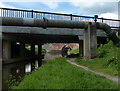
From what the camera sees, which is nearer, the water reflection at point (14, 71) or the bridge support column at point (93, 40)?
the water reflection at point (14, 71)

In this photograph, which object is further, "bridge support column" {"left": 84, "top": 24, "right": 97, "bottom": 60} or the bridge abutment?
the bridge abutment

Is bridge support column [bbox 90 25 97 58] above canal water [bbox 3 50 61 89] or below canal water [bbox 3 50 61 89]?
above

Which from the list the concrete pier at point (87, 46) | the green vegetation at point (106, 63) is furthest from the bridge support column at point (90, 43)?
the green vegetation at point (106, 63)

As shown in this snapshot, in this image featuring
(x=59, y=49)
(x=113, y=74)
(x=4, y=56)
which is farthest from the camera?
(x=59, y=49)

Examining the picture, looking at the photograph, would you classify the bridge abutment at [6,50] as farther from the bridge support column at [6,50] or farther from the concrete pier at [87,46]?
the concrete pier at [87,46]

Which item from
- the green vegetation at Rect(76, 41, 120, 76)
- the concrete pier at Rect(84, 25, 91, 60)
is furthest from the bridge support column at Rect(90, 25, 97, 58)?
the green vegetation at Rect(76, 41, 120, 76)

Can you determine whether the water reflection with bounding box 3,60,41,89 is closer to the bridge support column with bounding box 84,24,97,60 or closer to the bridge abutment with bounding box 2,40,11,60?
the bridge abutment with bounding box 2,40,11,60

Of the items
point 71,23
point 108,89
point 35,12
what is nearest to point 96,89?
point 108,89

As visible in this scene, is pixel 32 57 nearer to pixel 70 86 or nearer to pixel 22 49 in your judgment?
pixel 22 49

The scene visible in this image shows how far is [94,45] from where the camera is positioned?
60.8 feet

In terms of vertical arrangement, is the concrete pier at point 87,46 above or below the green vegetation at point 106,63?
above

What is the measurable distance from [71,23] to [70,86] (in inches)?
456

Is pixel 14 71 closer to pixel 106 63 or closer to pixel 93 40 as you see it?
pixel 93 40

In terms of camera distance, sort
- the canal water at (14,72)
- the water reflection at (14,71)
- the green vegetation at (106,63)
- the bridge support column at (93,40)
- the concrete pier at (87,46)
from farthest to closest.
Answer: the bridge support column at (93,40), the concrete pier at (87,46), the water reflection at (14,71), the canal water at (14,72), the green vegetation at (106,63)
